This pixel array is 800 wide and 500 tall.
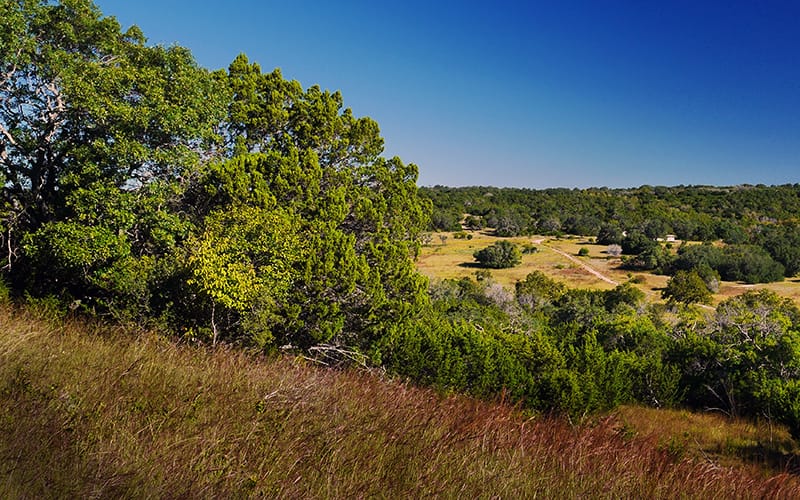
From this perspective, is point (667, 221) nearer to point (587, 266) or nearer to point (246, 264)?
point (587, 266)

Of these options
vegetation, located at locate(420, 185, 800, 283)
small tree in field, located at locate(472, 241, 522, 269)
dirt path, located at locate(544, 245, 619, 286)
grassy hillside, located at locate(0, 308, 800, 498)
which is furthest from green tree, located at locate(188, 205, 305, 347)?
vegetation, located at locate(420, 185, 800, 283)

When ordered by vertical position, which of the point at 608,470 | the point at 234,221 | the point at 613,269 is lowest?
the point at 613,269

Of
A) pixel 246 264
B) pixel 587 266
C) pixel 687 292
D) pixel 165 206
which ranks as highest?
pixel 165 206

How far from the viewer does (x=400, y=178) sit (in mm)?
13203

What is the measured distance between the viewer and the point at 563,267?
5034cm

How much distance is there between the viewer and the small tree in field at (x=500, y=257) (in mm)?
51688

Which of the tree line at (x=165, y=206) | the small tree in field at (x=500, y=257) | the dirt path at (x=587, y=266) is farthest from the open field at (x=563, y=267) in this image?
the tree line at (x=165, y=206)

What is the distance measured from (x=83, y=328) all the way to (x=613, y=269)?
53.0 meters

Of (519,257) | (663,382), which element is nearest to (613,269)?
(519,257)

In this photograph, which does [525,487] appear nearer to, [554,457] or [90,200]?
[554,457]

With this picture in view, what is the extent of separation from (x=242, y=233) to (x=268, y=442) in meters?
6.72

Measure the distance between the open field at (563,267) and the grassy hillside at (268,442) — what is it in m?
35.8

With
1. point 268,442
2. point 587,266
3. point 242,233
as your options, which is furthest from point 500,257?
point 268,442

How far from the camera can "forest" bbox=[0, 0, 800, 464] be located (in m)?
8.70
